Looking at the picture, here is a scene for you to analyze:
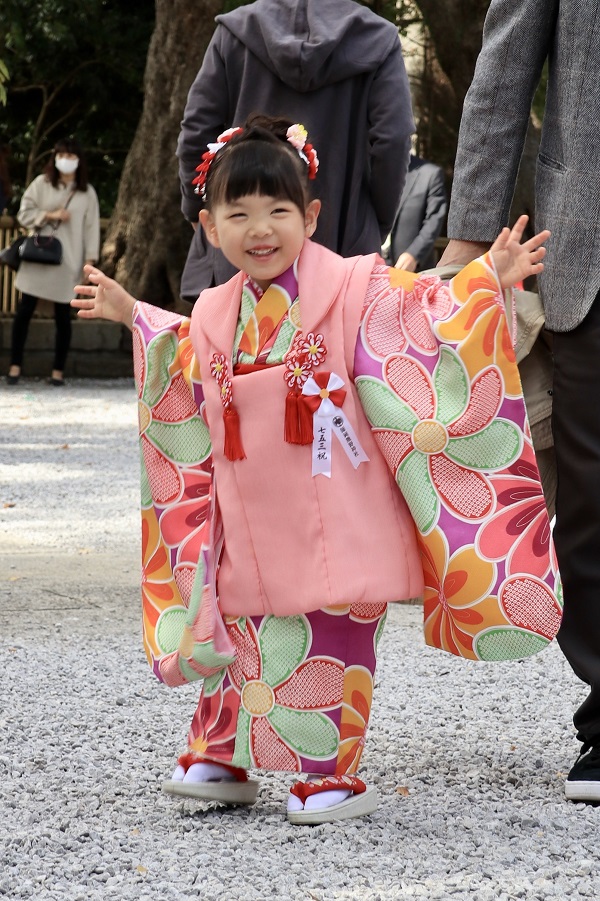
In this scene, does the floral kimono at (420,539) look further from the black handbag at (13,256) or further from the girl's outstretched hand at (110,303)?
the black handbag at (13,256)

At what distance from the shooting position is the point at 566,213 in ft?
8.63

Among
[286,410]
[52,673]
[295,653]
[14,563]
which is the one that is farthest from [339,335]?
[14,563]

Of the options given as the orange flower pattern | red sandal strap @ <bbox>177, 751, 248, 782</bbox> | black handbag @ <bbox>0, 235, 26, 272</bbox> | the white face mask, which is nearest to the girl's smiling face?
the orange flower pattern

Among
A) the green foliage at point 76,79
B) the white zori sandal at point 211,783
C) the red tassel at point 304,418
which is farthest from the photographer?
the green foliage at point 76,79

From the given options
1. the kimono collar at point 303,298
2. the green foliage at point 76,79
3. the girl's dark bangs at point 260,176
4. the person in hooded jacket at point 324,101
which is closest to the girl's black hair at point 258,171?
the girl's dark bangs at point 260,176

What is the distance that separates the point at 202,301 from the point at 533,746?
1.19 metres

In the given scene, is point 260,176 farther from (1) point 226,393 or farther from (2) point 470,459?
(2) point 470,459

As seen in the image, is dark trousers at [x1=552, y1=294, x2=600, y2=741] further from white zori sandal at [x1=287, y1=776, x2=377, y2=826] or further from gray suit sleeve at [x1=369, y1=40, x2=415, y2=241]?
gray suit sleeve at [x1=369, y1=40, x2=415, y2=241]

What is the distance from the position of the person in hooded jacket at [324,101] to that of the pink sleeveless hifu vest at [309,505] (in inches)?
57.0

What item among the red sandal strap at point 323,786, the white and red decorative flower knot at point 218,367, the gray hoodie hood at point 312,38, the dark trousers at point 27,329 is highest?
the gray hoodie hood at point 312,38

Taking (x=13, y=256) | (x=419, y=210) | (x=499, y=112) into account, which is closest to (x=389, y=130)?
(x=499, y=112)

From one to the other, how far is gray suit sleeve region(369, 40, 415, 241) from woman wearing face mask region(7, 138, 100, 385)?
259 inches

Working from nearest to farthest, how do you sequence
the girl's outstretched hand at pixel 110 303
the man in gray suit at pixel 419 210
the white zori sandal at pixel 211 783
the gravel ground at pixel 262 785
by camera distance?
the gravel ground at pixel 262 785 < the white zori sandal at pixel 211 783 < the girl's outstretched hand at pixel 110 303 < the man in gray suit at pixel 419 210

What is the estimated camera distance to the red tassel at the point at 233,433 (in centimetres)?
251
